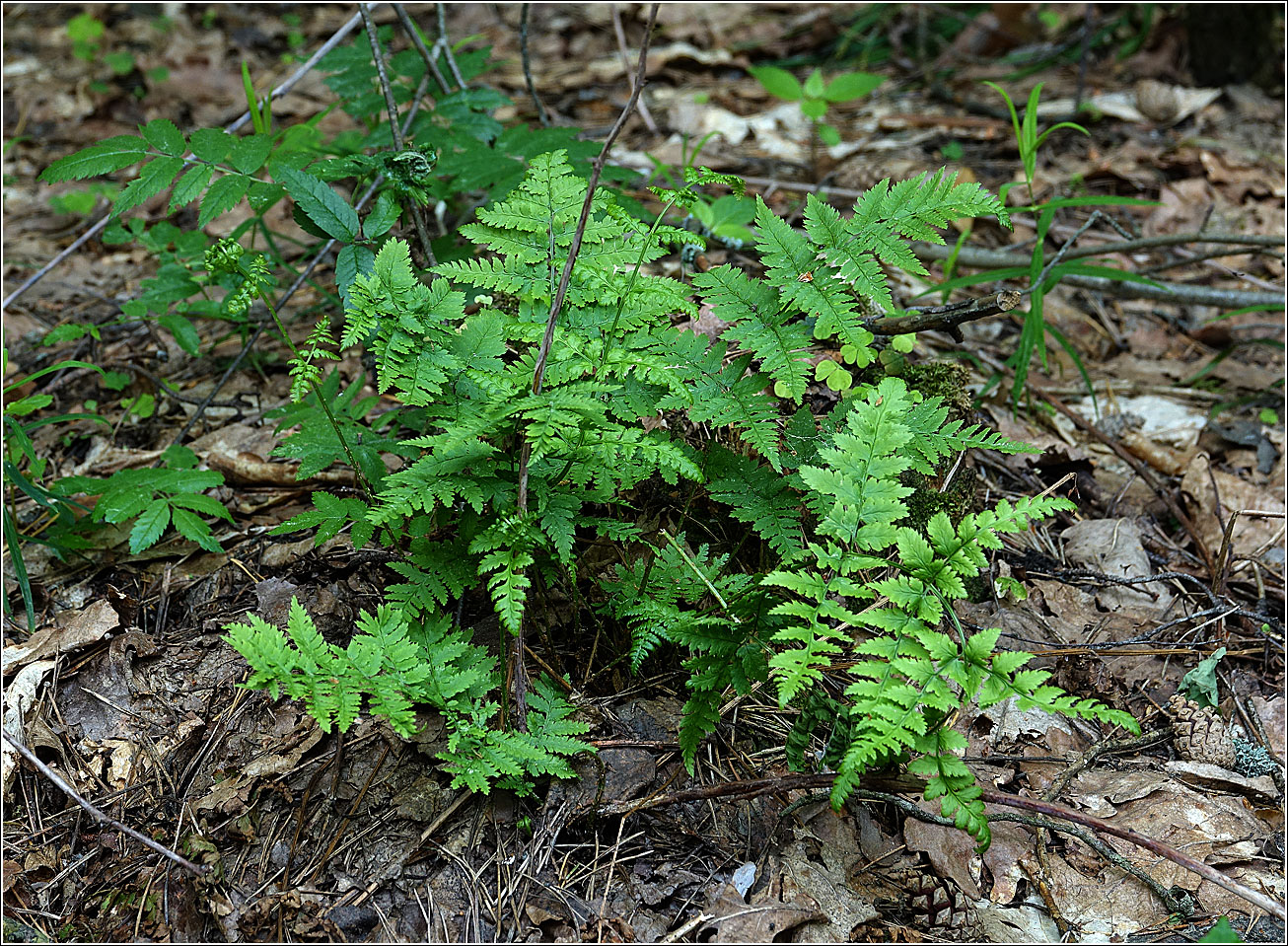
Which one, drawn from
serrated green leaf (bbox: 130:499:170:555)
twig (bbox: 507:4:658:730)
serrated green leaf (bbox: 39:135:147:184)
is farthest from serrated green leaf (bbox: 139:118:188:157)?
twig (bbox: 507:4:658:730)

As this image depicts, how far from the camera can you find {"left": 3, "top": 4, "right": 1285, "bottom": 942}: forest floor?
6.79 feet

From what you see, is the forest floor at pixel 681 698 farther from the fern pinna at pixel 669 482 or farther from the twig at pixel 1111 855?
the fern pinna at pixel 669 482

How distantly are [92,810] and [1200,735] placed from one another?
293cm

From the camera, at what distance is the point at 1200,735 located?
2.59 m

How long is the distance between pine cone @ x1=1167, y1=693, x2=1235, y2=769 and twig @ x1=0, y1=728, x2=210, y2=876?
8.52 feet

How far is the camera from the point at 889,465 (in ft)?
6.83

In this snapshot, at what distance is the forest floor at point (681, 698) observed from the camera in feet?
6.79

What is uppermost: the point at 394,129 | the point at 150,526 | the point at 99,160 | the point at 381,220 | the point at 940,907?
the point at 99,160

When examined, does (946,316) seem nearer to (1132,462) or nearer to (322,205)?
(1132,462)

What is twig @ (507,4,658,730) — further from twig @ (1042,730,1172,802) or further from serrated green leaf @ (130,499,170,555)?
twig @ (1042,730,1172,802)

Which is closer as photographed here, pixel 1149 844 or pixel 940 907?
pixel 1149 844

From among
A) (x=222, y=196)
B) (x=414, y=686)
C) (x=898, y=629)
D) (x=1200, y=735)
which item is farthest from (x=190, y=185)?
(x=1200, y=735)

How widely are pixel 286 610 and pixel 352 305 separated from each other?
99cm

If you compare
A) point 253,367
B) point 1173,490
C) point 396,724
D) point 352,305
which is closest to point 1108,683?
point 1173,490
